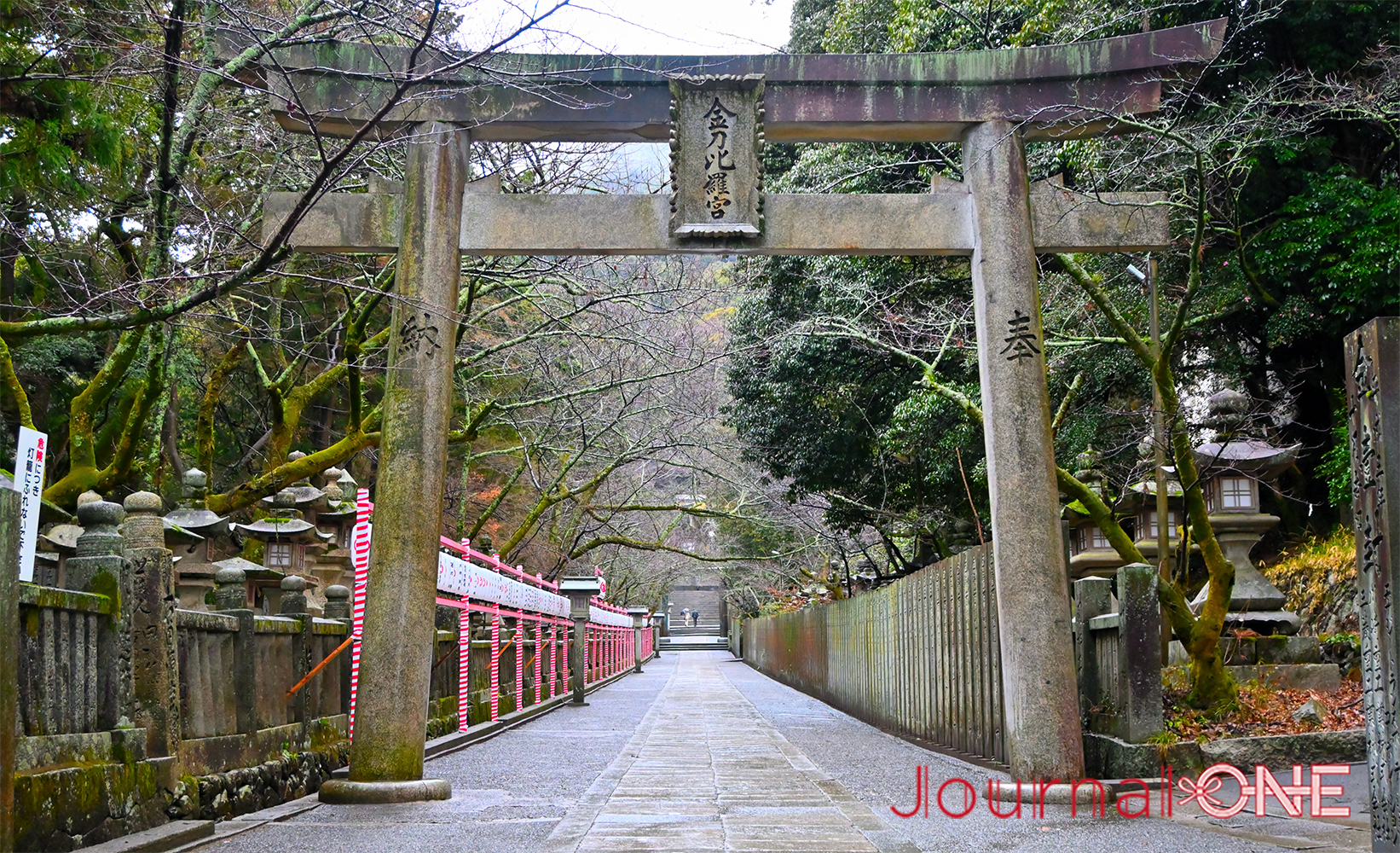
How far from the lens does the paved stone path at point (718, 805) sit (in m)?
6.43

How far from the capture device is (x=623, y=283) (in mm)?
16891

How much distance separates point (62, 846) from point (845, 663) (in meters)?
16.3

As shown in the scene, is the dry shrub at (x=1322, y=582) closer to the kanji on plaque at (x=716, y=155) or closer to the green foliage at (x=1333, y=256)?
the green foliage at (x=1333, y=256)

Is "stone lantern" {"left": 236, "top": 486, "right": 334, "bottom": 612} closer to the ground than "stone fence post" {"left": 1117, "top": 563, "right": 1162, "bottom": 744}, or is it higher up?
higher up

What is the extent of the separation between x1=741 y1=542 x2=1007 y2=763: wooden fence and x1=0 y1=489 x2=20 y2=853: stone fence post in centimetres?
758

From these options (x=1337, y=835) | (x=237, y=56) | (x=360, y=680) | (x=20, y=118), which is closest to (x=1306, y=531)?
(x=1337, y=835)

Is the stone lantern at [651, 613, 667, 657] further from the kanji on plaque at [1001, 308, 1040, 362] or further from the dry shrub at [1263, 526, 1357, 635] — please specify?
the kanji on plaque at [1001, 308, 1040, 362]

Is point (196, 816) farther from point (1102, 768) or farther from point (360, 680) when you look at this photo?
point (1102, 768)

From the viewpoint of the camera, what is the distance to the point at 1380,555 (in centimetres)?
465

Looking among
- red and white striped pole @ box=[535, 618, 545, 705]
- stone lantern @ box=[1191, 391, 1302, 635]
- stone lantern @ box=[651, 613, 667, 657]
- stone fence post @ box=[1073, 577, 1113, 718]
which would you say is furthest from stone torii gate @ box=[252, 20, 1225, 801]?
stone lantern @ box=[651, 613, 667, 657]

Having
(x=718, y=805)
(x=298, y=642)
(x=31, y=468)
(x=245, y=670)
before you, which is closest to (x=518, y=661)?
(x=298, y=642)

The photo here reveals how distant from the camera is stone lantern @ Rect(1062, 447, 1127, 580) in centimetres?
1505

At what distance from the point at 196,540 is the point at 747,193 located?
1008 cm

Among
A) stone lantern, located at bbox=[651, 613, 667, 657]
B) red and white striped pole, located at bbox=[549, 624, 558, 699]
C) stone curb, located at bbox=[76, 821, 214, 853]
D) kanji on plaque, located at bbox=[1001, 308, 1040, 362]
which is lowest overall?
stone lantern, located at bbox=[651, 613, 667, 657]
